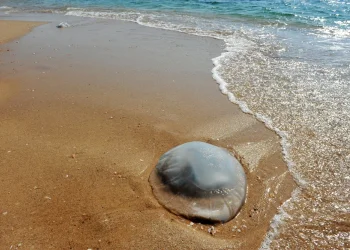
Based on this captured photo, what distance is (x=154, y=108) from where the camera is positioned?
4723 mm

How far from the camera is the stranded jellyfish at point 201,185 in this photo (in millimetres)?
2797

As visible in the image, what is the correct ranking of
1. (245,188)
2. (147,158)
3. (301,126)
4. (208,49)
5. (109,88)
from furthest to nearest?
(208,49), (109,88), (301,126), (147,158), (245,188)

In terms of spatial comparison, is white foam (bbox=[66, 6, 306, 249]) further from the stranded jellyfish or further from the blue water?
the blue water

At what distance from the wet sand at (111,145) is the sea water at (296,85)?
238 millimetres

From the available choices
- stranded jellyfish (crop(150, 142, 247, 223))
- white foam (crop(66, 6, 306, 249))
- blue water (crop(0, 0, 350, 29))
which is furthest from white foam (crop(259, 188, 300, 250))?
blue water (crop(0, 0, 350, 29))

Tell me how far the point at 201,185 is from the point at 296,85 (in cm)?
357

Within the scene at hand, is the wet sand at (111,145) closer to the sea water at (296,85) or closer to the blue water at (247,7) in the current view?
the sea water at (296,85)

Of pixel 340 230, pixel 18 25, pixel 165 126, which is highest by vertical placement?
pixel 18 25

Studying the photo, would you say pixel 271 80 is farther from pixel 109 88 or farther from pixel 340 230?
pixel 340 230

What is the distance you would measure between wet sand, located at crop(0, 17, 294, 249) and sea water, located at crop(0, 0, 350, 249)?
238 mm

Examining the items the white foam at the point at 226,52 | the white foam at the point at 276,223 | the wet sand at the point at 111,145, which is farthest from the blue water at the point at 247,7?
the white foam at the point at 276,223

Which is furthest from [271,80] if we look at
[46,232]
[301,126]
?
[46,232]

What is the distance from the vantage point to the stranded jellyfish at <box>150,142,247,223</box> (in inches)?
110

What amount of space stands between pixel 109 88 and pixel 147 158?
7.31 ft
